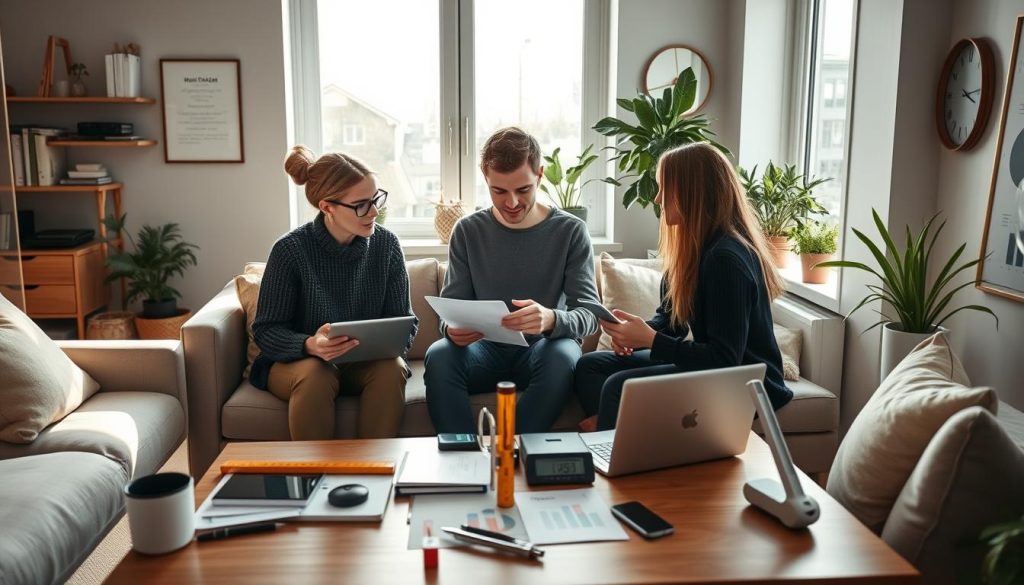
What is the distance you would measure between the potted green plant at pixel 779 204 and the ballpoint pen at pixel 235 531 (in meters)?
2.52

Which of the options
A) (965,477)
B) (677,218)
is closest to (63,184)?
(677,218)

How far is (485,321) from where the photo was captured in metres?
2.47

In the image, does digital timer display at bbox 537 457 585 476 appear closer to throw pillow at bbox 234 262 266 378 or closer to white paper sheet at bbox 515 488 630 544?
white paper sheet at bbox 515 488 630 544

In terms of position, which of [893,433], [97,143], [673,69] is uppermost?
[673,69]

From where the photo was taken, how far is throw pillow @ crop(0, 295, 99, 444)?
2.31 metres

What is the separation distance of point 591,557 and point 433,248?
2.81 metres

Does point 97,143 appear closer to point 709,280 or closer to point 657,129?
point 657,129

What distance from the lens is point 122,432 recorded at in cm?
239

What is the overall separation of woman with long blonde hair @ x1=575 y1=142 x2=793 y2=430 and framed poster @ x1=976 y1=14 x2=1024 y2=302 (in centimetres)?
61

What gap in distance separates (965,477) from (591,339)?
1.83 m

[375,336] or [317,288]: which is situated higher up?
[317,288]

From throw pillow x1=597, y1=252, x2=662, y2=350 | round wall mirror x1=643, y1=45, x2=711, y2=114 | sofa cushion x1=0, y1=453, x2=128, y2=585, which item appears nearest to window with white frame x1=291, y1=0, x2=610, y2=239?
round wall mirror x1=643, y1=45, x2=711, y2=114

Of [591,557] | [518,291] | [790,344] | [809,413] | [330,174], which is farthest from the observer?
[790,344]

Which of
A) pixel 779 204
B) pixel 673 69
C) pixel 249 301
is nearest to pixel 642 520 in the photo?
pixel 249 301
